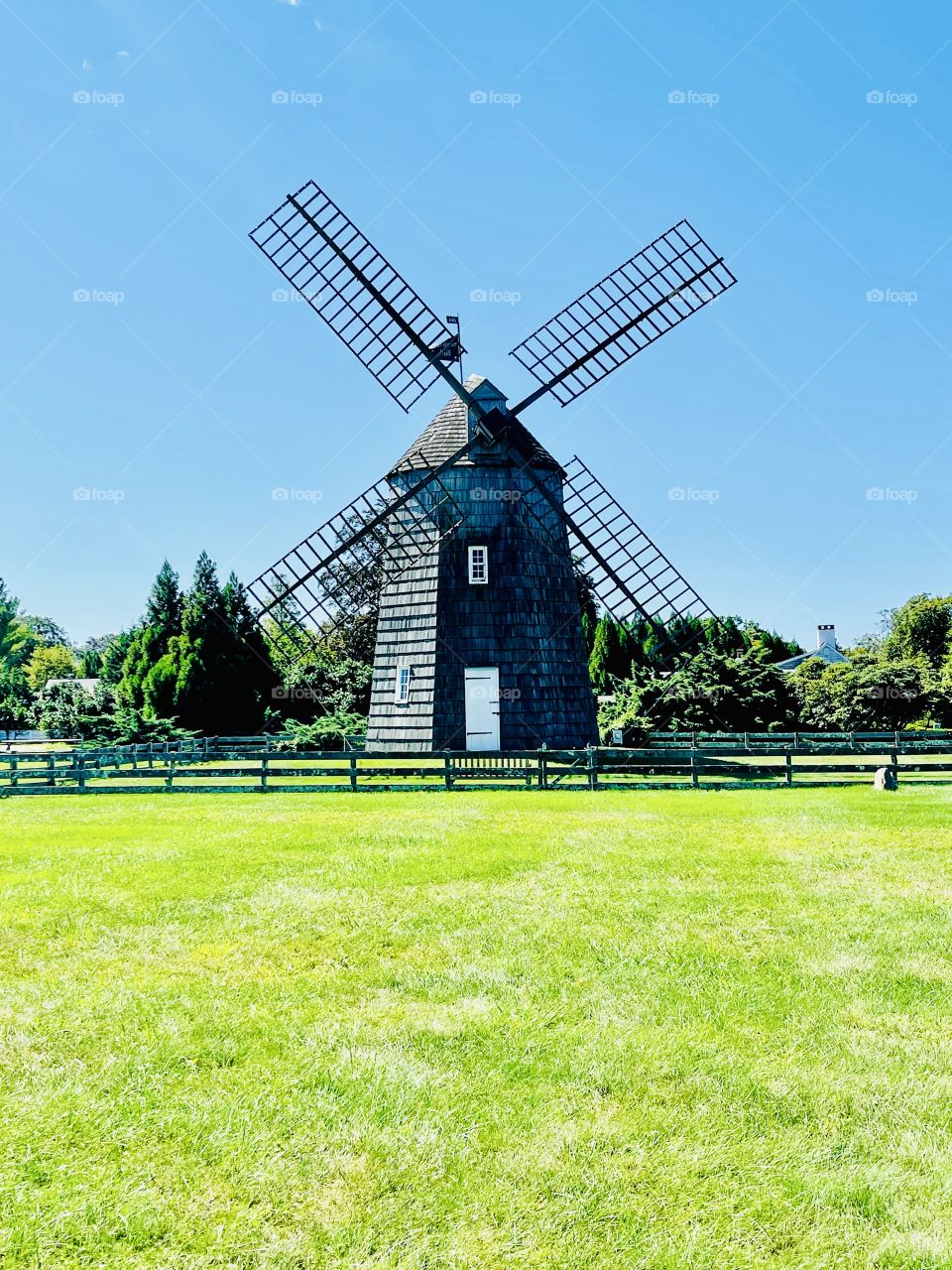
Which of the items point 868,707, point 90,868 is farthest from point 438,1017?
point 868,707

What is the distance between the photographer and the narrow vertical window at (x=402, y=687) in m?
20.9

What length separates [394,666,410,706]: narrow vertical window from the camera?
20.9 metres

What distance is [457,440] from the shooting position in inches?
849

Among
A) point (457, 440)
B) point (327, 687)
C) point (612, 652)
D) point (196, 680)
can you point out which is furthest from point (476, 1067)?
point (612, 652)

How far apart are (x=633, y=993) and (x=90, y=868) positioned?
6164 millimetres

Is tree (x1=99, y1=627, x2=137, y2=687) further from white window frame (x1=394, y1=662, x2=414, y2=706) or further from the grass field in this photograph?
the grass field

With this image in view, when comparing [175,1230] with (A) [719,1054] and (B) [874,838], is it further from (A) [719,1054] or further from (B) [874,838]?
(B) [874,838]

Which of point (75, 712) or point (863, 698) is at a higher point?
point (863, 698)

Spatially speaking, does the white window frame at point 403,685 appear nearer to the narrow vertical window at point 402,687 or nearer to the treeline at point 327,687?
the narrow vertical window at point 402,687

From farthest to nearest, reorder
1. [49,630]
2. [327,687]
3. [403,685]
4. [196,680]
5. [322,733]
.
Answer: [49,630]
[327,687]
[196,680]
[322,733]
[403,685]

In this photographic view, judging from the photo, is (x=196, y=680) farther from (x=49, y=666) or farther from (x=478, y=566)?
(x=49, y=666)

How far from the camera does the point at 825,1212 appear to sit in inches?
136

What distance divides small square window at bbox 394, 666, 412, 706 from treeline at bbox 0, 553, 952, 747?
3.50 m

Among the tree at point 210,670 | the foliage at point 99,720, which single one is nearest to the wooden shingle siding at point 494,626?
the tree at point 210,670
